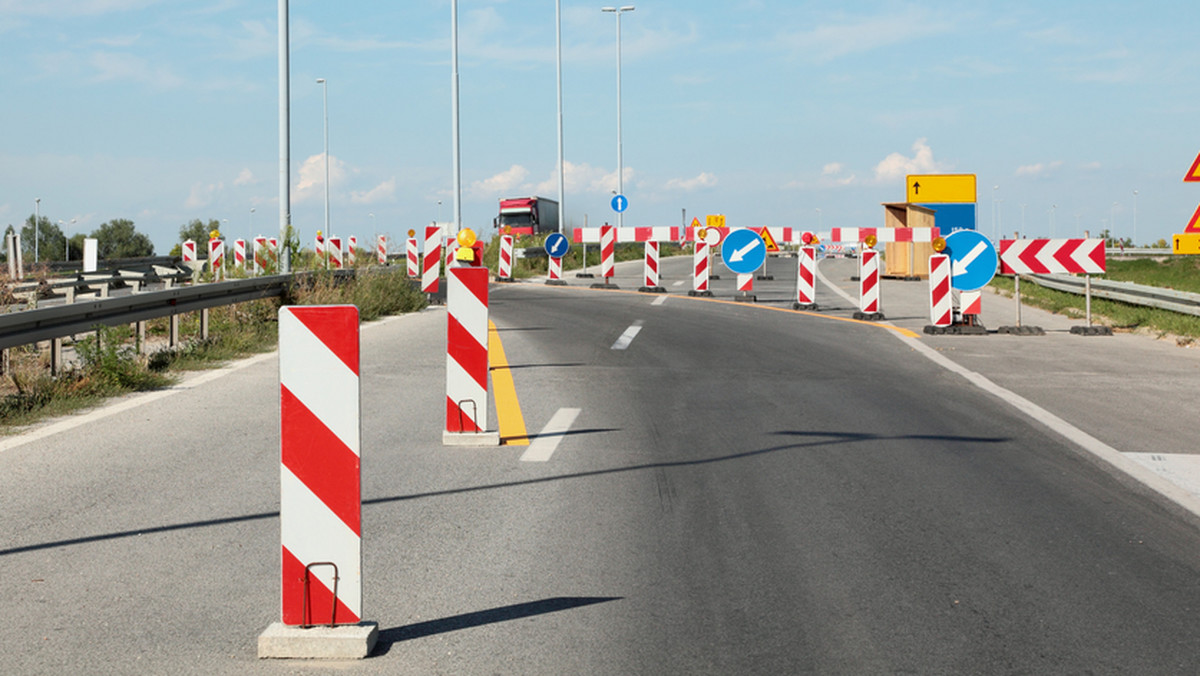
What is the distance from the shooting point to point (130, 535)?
5.79 m

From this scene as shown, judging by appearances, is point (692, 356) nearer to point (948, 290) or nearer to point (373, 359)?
point (373, 359)

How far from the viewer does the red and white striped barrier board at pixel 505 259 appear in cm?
3609

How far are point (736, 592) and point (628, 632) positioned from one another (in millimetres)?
672

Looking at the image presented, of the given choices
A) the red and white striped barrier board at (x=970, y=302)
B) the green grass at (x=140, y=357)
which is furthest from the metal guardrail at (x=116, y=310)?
the red and white striped barrier board at (x=970, y=302)

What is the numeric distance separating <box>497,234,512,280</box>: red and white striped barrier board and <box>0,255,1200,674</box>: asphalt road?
1017 inches

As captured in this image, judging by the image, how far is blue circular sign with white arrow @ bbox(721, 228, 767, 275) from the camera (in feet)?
78.1

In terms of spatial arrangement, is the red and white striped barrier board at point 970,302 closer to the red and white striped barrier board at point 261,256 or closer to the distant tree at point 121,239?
the red and white striped barrier board at point 261,256

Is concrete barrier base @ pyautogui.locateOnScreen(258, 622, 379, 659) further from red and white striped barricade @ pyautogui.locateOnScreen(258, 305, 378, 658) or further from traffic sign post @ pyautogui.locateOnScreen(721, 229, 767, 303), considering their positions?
traffic sign post @ pyautogui.locateOnScreen(721, 229, 767, 303)

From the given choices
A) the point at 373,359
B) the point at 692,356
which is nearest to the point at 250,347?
the point at 373,359

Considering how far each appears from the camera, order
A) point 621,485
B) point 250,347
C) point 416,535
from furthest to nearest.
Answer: point 250,347 < point 621,485 < point 416,535

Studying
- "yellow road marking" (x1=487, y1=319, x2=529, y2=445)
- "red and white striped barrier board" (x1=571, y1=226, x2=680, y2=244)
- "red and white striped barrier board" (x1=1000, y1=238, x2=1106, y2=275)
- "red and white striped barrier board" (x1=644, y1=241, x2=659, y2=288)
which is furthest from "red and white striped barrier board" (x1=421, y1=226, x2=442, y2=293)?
"red and white striped barrier board" (x1=571, y1=226, x2=680, y2=244)

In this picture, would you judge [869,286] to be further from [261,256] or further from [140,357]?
[140,357]

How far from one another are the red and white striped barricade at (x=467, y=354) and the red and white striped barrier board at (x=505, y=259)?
2756 cm

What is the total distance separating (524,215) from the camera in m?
63.4
